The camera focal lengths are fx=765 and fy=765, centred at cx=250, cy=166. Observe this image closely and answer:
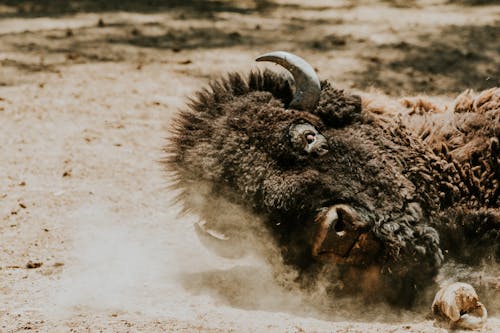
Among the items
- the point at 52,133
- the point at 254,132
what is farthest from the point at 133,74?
the point at 254,132

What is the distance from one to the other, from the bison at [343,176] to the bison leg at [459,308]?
0.20 meters

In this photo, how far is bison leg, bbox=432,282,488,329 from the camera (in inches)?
155

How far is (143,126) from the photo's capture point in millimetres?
7988

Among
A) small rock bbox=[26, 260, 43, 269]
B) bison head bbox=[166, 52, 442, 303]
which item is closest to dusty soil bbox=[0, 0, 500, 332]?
small rock bbox=[26, 260, 43, 269]

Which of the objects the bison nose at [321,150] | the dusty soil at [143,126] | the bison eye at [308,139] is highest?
the bison eye at [308,139]

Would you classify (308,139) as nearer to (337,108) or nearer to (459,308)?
(337,108)

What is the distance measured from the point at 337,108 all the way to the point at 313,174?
0.63 metres

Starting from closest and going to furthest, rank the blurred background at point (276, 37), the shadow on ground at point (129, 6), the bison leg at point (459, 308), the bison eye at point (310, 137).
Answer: the bison leg at point (459, 308) < the bison eye at point (310, 137) < the blurred background at point (276, 37) < the shadow on ground at point (129, 6)

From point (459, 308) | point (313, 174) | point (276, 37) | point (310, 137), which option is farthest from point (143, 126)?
point (459, 308)

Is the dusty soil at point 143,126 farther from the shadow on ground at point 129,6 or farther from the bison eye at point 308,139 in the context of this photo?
the bison eye at point 308,139

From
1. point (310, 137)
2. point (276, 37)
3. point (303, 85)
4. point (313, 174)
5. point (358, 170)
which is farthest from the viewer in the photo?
point (276, 37)

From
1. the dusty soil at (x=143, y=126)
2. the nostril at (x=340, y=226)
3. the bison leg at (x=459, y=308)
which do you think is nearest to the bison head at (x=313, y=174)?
the nostril at (x=340, y=226)

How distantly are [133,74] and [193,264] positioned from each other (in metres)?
5.24

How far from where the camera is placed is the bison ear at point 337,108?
4684 millimetres
